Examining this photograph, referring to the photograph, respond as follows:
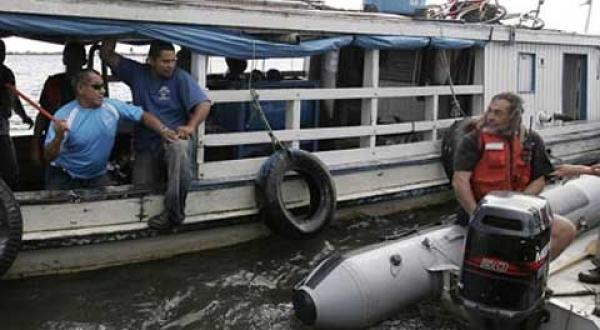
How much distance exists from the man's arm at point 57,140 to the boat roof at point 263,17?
0.93 m

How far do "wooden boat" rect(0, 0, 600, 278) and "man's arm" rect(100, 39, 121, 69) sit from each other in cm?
35

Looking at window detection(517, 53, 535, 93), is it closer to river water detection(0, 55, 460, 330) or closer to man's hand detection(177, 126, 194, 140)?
river water detection(0, 55, 460, 330)

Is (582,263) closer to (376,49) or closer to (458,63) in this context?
(376,49)

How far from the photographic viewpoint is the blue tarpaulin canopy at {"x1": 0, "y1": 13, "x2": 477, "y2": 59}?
18.8ft

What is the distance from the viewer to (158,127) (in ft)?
20.8

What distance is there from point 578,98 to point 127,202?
8.36m

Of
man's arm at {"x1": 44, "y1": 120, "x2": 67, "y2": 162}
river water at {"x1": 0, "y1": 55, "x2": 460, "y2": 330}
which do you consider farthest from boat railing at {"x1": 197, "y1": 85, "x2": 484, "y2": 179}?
man's arm at {"x1": 44, "y1": 120, "x2": 67, "y2": 162}

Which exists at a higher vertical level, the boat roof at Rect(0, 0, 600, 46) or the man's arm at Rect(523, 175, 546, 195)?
the boat roof at Rect(0, 0, 600, 46)

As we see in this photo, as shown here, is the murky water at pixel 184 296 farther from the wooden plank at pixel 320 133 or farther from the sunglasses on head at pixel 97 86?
the sunglasses on head at pixel 97 86

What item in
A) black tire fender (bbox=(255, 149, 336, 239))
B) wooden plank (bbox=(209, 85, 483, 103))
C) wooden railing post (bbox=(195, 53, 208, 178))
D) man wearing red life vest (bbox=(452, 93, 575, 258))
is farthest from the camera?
black tire fender (bbox=(255, 149, 336, 239))

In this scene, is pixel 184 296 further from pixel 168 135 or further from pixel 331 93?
pixel 331 93

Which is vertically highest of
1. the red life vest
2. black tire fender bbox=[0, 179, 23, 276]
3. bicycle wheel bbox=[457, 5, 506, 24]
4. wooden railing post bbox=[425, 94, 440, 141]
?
bicycle wheel bbox=[457, 5, 506, 24]

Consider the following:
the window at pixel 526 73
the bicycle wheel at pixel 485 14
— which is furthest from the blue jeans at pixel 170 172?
the bicycle wheel at pixel 485 14

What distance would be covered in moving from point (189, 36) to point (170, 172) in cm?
132
